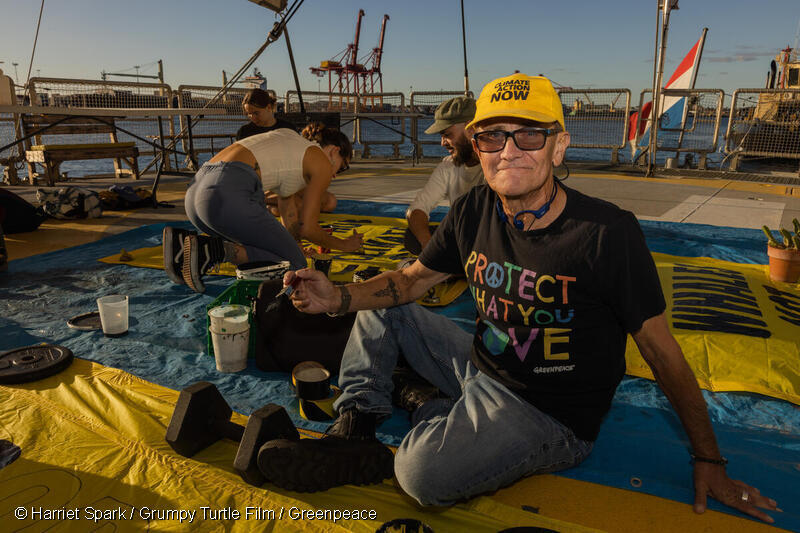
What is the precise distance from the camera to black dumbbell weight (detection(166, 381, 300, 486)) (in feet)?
5.91

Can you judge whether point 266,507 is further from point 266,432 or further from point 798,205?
point 798,205

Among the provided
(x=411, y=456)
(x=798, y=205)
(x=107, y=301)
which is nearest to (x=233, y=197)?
(x=107, y=301)

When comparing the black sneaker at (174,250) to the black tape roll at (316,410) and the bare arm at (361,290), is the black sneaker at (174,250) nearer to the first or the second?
the black tape roll at (316,410)

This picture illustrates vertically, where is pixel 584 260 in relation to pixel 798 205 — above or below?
above

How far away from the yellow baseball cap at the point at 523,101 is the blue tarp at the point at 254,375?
1.45 meters

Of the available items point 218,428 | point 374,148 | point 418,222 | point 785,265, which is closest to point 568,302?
point 218,428

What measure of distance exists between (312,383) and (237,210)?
5.91 ft

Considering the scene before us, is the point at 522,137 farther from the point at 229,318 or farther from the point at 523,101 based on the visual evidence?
the point at 229,318

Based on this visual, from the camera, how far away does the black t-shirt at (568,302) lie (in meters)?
1.62

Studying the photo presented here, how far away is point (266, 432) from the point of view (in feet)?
5.92

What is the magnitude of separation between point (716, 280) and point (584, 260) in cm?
292

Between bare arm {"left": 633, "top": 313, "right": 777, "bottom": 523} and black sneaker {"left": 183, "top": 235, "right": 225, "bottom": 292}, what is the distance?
323 cm

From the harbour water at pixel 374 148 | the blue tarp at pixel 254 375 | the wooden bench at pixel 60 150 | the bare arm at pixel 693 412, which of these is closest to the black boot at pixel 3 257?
the blue tarp at pixel 254 375

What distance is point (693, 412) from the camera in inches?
65.9
